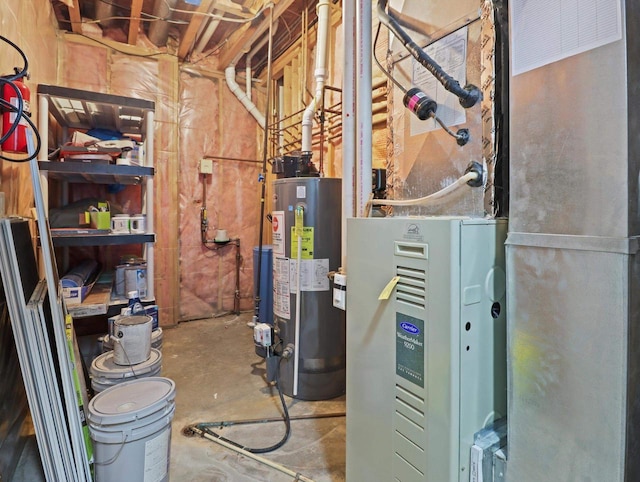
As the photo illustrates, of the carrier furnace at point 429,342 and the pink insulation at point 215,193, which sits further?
the pink insulation at point 215,193

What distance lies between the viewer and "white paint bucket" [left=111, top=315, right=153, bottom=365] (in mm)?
1838

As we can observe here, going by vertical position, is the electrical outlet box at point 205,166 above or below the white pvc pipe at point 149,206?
above

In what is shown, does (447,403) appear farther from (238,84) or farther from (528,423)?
(238,84)

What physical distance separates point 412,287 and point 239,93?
366cm

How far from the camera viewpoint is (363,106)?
4.92ft

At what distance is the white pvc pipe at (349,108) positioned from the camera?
1.54m

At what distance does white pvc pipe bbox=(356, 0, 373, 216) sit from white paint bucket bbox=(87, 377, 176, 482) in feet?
3.76

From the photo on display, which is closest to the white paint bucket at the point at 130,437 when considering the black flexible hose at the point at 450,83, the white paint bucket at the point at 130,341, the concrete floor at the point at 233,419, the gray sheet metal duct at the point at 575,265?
the concrete floor at the point at 233,419

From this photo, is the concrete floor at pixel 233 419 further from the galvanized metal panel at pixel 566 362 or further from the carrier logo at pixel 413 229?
the carrier logo at pixel 413 229

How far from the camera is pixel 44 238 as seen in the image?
4.61ft

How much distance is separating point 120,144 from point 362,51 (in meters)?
1.76

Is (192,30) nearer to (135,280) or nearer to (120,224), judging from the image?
(120,224)

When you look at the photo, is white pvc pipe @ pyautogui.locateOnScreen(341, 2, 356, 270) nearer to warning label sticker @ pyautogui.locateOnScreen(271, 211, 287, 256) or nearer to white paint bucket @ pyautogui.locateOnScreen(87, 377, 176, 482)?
warning label sticker @ pyautogui.locateOnScreen(271, 211, 287, 256)

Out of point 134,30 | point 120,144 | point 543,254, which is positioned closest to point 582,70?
point 543,254
